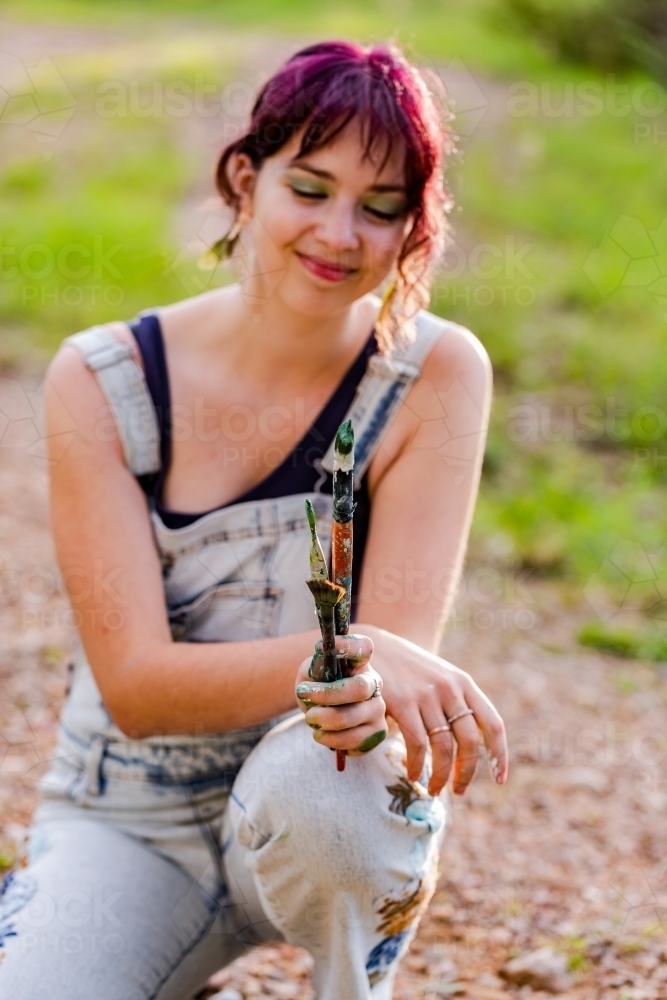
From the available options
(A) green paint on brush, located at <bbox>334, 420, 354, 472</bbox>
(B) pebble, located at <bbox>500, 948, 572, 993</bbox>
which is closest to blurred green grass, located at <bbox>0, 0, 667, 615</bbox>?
(B) pebble, located at <bbox>500, 948, 572, 993</bbox>

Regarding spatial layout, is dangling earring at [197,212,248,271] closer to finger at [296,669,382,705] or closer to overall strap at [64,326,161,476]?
overall strap at [64,326,161,476]

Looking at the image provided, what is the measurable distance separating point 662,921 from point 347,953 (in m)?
0.92

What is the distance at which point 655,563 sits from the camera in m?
4.04

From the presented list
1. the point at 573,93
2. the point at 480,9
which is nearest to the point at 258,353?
the point at 573,93

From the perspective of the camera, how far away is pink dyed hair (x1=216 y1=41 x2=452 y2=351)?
1.85 m

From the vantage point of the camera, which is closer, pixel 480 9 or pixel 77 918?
pixel 77 918

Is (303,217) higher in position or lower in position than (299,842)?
higher

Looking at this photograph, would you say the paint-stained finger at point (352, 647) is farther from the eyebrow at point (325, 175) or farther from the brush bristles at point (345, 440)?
the eyebrow at point (325, 175)

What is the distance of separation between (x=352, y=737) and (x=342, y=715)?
0.06 meters

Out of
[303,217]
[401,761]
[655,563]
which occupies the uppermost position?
[303,217]

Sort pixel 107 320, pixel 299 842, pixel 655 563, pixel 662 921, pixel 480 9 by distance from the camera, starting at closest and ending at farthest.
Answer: pixel 299 842, pixel 662 921, pixel 655 563, pixel 107 320, pixel 480 9

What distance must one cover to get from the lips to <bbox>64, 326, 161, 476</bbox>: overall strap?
0.35 meters

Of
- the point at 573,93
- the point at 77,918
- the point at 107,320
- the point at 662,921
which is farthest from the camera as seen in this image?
the point at 573,93

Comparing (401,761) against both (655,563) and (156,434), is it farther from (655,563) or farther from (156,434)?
(655,563)
